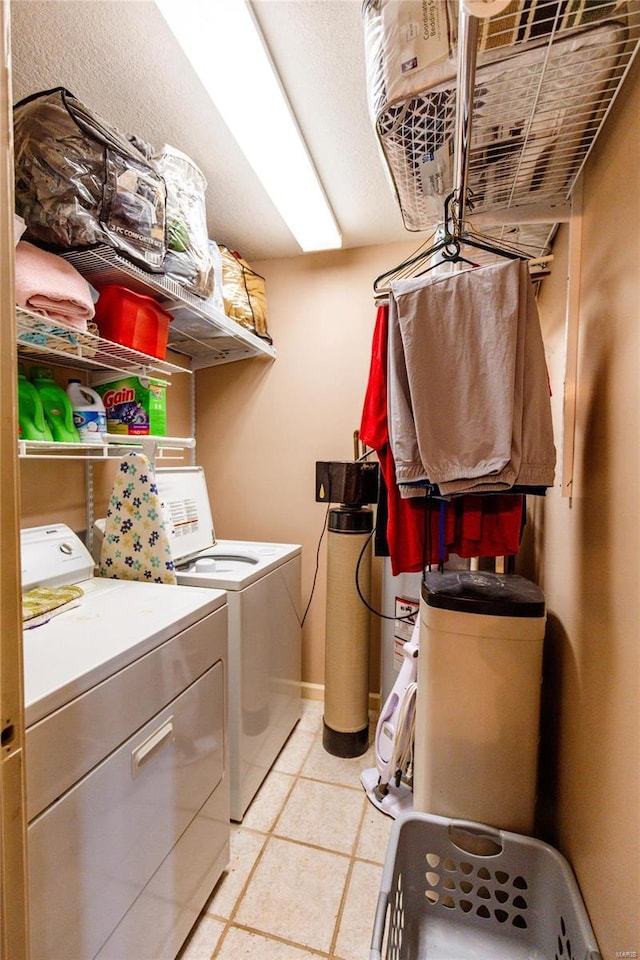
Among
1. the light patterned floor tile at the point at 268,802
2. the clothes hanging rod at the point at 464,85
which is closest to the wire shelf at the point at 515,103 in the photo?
the clothes hanging rod at the point at 464,85

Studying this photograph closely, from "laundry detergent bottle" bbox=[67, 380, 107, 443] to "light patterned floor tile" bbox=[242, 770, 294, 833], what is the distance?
161 centimetres

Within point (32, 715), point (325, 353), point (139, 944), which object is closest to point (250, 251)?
point (325, 353)

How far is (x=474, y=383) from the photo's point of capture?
0.94 meters

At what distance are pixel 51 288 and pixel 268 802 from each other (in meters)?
2.07

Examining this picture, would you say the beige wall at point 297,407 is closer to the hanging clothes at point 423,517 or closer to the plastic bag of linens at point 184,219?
the plastic bag of linens at point 184,219

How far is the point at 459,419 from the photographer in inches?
37.3

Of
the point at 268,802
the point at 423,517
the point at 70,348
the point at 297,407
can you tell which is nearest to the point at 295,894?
the point at 268,802

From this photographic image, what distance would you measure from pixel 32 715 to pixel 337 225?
2.31 meters

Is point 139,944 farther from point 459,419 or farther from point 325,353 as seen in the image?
point 325,353

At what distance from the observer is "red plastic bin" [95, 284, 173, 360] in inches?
59.3

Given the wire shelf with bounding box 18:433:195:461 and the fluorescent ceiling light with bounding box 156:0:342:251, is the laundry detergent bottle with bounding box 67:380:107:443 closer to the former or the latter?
the wire shelf with bounding box 18:433:195:461

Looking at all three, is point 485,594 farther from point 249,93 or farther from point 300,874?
point 249,93

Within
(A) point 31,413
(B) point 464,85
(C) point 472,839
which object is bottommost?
(C) point 472,839

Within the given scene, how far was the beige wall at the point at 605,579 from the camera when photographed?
2.52ft
